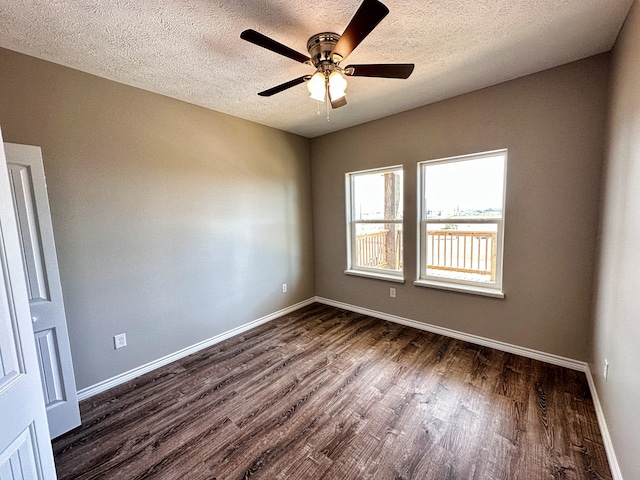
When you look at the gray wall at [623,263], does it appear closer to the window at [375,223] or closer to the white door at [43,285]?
the window at [375,223]

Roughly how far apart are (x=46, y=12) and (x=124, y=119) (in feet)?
2.80

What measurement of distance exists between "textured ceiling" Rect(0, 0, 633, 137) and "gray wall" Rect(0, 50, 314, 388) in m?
0.29

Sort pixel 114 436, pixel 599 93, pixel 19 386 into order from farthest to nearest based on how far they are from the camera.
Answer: pixel 599 93 → pixel 114 436 → pixel 19 386

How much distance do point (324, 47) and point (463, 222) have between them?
2.17 meters

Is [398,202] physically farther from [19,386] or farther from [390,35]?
[19,386]

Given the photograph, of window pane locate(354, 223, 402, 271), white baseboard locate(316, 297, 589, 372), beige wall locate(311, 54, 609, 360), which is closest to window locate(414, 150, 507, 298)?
beige wall locate(311, 54, 609, 360)

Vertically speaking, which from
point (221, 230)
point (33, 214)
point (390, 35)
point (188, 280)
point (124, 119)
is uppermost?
point (390, 35)

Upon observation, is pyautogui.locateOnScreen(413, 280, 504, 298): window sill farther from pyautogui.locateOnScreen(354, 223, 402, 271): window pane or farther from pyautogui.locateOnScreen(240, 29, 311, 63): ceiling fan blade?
pyautogui.locateOnScreen(240, 29, 311, 63): ceiling fan blade

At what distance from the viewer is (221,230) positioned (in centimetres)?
298

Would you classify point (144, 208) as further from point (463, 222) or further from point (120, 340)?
point (463, 222)

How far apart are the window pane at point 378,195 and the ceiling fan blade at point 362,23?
2.00 meters

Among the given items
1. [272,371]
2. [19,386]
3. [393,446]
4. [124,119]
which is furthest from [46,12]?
[393,446]

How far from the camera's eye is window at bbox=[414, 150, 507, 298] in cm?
261

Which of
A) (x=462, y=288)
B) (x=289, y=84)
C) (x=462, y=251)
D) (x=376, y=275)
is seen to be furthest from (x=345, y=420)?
(x=289, y=84)
